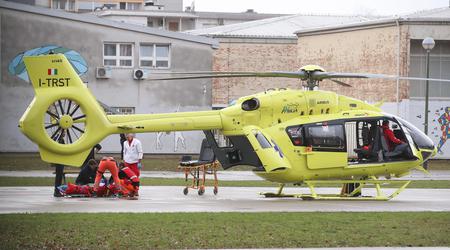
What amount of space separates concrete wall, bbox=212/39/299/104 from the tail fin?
3595 cm

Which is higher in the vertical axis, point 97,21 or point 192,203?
point 97,21

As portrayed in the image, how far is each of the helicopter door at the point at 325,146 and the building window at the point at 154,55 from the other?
99.6ft

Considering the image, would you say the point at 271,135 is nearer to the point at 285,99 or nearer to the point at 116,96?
the point at 285,99

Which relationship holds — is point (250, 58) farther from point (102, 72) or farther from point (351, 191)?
point (351, 191)

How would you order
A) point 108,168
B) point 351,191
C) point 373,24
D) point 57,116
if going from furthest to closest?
1. point 373,24
2. point 351,191
3. point 108,168
4. point 57,116

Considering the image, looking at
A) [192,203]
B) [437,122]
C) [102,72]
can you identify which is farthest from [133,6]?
[192,203]

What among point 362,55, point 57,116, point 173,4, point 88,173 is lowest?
point 88,173

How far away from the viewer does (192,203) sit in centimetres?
2328

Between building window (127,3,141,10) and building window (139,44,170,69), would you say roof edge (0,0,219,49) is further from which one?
building window (127,3,141,10)

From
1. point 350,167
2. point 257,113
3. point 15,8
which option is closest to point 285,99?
point 257,113

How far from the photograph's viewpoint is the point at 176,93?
179 ft

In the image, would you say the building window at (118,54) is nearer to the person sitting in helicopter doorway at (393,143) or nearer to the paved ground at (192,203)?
the paved ground at (192,203)

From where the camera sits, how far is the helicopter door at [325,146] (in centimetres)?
2452

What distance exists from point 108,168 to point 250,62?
122 ft
